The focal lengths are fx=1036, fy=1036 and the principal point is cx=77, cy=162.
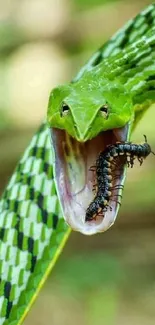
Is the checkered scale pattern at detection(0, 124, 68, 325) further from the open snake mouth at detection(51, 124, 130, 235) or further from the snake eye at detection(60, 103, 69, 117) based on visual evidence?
the snake eye at detection(60, 103, 69, 117)

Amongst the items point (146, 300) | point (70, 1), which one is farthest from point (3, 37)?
point (146, 300)

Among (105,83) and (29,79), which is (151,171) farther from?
(105,83)

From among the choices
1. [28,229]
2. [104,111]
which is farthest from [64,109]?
[28,229]

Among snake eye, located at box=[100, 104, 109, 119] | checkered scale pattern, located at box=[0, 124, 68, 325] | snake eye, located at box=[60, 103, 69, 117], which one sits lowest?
checkered scale pattern, located at box=[0, 124, 68, 325]

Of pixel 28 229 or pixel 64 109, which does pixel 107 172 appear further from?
pixel 28 229

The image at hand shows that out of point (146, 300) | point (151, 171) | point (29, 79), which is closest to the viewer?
point (146, 300)

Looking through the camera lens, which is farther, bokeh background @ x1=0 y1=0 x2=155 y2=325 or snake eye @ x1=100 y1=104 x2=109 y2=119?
bokeh background @ x1=0 y1=0 x2=155 y2=325

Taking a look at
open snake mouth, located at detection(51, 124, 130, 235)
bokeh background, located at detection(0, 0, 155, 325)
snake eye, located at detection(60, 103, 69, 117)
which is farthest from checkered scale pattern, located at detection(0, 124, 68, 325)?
bokeh background, located at detection(0, 0, 155, 325)

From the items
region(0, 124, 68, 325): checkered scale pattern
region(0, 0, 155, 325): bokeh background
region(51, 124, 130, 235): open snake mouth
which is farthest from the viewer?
region(0, 0, 155, 325): bokeh background
